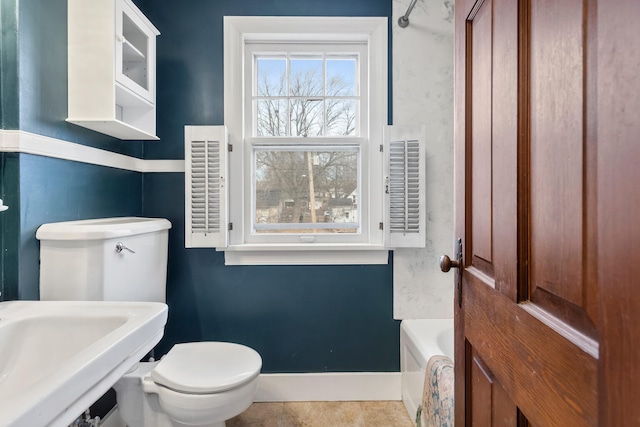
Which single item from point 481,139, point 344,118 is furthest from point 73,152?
point 481,139

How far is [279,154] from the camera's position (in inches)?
76.2

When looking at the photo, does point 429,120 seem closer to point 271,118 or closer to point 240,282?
point 271,118

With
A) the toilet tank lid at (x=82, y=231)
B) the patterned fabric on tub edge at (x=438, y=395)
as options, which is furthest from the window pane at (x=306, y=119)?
the patterned fabric on tub edge at (x=438, y=395)

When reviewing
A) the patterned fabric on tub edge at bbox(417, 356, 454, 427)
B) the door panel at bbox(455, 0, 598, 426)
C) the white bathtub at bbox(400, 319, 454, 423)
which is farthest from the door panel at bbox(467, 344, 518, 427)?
the white bathtub at bbox(400, 319, 454, 423)

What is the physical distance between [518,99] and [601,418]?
1.48 ft

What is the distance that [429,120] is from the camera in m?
1.87

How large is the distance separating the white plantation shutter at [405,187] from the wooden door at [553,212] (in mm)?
1016

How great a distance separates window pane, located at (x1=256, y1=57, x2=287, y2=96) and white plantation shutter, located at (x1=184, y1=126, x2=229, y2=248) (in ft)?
1.28

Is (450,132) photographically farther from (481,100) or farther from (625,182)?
(625,182)

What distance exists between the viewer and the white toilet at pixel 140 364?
121 cm

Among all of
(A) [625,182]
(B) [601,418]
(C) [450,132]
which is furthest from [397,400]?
(A) [625,182]

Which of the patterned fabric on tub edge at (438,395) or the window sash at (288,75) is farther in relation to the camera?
the window sash at (288,75)

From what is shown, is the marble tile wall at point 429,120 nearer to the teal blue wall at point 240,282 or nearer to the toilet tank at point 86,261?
the teal blue wall at point 240,282

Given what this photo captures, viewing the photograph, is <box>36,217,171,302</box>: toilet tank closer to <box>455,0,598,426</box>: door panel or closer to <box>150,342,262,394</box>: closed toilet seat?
<box>150,342,262,394</box>: closed toilet seat
